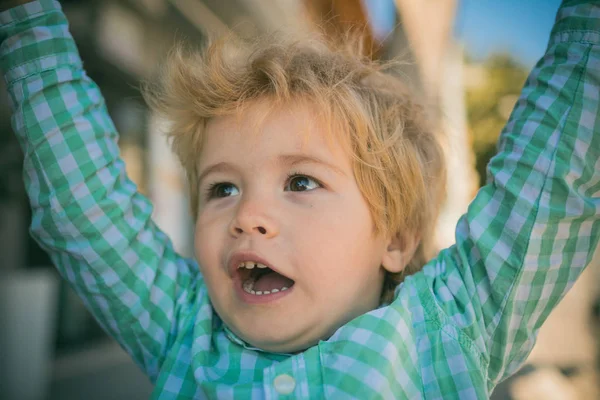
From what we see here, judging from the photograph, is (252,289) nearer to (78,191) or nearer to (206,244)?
(206,244)

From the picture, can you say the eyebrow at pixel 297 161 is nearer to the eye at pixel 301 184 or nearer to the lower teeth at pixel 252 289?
the eye at pixel 301 184

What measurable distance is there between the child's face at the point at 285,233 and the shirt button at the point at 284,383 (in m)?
0.08

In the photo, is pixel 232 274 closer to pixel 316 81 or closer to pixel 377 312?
pixel 377 312

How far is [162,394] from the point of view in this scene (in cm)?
102

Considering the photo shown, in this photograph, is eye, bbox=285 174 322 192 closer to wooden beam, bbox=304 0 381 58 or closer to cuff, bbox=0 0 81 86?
wooden beam, bbox=304 0 381 58

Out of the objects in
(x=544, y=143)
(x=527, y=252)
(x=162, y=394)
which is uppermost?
(x=544, y=143)

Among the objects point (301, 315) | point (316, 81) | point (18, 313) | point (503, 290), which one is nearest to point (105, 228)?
point (301, 315)

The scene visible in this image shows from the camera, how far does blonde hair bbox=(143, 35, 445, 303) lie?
108cm

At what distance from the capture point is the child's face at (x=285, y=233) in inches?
37.9

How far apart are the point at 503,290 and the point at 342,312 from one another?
34cm

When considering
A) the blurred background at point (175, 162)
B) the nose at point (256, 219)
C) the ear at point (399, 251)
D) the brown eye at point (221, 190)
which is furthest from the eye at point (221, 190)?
the blurred background at point (175, 162)

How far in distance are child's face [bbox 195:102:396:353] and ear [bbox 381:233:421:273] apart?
0.25 ft

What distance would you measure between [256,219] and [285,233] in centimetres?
7

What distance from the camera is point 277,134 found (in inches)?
40.0
